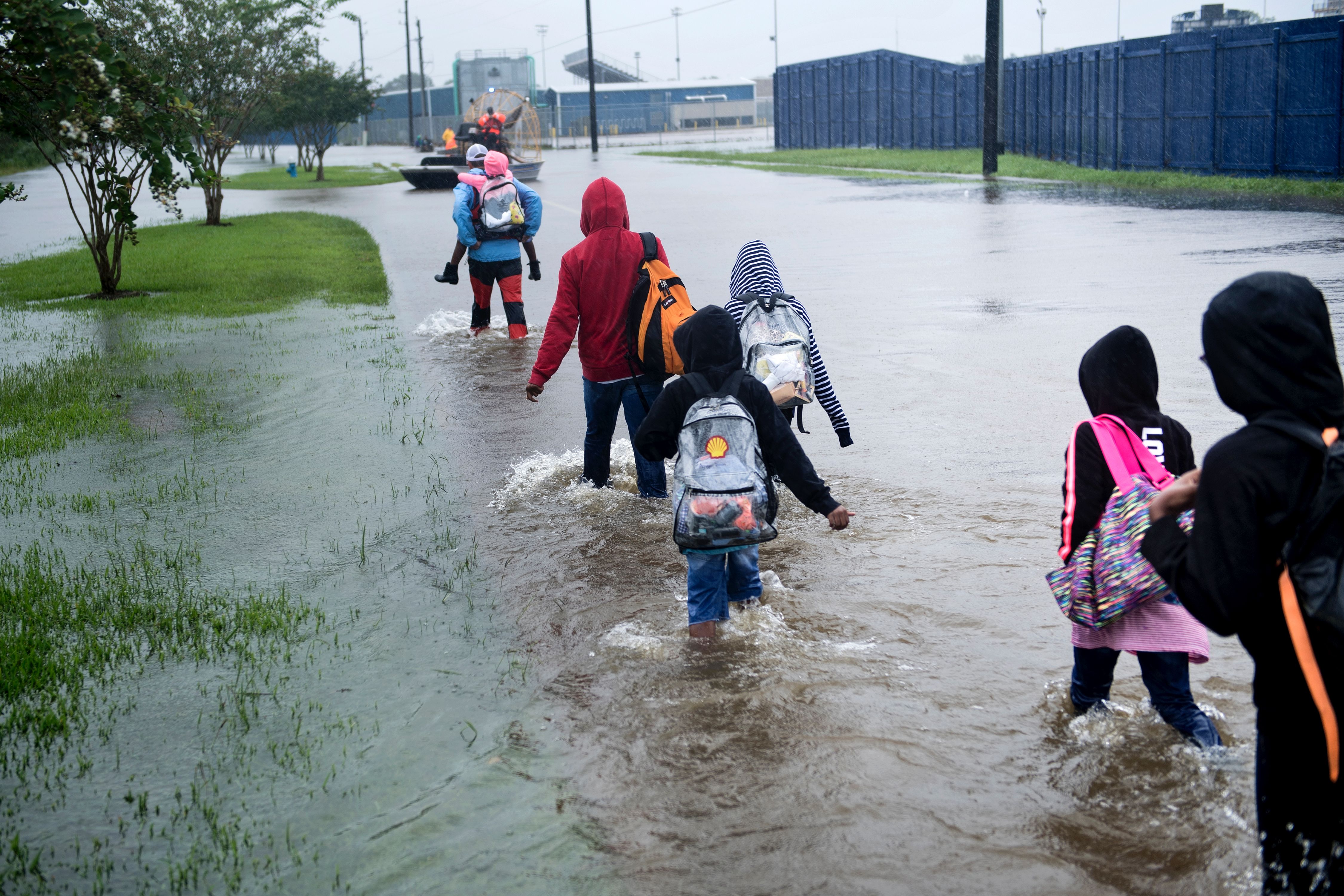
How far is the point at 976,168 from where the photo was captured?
113 ft

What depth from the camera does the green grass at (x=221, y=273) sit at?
15.2 metres

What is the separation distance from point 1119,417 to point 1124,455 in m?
0.16

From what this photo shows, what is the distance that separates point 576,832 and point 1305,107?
2482 centimetres

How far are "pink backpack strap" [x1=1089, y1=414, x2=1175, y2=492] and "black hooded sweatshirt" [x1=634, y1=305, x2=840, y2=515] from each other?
4.15 ft

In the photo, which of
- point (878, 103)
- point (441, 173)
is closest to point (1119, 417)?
point (441, 173)

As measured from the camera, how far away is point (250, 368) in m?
10.7

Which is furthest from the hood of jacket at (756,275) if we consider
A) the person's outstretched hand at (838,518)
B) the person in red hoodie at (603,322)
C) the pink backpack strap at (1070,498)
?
the pink backpack strap at (1070,498)

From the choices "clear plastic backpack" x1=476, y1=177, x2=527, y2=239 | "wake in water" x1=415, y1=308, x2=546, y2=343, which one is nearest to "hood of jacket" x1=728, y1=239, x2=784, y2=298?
"clear plastic backpack" x1=476, y1=177, x2=527, y2=239

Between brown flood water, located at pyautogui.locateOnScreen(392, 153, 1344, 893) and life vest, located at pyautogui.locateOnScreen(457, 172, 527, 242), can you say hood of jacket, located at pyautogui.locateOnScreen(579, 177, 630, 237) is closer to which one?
brown flood water, located at pyautogui.locateOnScreen(392, 153, 1344, 893)

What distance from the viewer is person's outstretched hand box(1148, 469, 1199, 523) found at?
2564 millimetres

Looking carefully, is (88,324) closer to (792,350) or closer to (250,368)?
(250,368)

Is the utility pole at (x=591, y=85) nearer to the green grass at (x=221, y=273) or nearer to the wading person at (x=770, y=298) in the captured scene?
the green grass at (x=221, y=273)

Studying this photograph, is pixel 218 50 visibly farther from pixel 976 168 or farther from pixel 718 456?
pixel 718 456

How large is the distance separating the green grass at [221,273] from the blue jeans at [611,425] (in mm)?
8737
